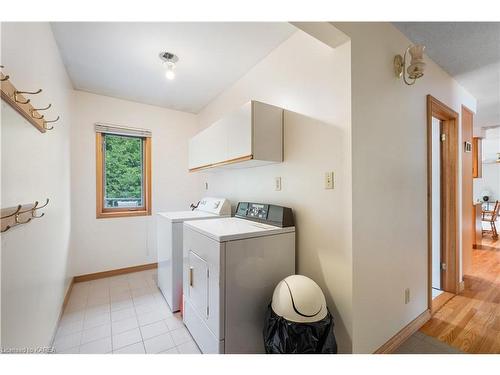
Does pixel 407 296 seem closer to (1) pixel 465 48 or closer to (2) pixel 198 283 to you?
(2) pixel 198 283

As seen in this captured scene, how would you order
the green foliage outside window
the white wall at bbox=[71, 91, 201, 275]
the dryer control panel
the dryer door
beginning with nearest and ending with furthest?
the dryer door < the dryer control panel < the white wall at bbox=[71, 91, 201, 275] < the green foliage outside window

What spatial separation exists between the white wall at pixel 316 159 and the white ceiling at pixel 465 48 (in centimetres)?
76

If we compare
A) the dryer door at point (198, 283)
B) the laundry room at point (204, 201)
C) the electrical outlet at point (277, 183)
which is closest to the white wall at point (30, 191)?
the laundry room at point (204, 201)

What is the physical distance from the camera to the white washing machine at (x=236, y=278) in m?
1.40

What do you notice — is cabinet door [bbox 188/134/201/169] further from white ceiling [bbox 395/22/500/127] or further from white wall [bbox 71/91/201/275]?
white ceiling [bbox 395/22/500/127]

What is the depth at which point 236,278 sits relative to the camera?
1.43 meters

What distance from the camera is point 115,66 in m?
2.33

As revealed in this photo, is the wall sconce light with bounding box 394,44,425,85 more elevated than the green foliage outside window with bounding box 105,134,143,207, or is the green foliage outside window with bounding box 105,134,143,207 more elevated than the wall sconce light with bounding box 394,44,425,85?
the wall sconce light with bounding box 394,44,425,85

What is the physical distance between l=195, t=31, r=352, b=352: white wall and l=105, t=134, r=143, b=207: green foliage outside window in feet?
7.38

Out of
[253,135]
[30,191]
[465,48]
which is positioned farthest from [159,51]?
[465,48]

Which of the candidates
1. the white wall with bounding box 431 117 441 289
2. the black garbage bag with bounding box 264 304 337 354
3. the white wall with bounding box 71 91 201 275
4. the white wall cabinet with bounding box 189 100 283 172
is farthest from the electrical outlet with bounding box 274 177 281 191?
the white wall with bounding box 71 91 201 275

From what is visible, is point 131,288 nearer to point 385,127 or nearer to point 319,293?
point 319,293

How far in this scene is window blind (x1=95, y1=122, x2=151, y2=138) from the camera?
308 cm

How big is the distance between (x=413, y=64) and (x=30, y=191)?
2.70 meters
